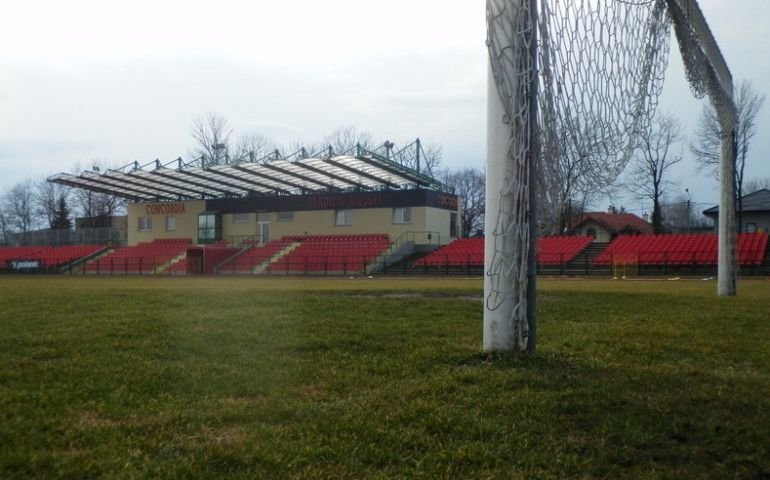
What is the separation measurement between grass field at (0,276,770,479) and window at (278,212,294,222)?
4263 centimetres

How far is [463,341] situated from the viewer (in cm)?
684

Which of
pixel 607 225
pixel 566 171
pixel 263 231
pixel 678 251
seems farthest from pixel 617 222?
pixel 566 171

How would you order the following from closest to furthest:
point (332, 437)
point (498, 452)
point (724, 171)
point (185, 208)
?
point (498, 452) → point (332, 437) → point (724, 171) → point (185, 208)

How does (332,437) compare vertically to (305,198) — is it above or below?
below

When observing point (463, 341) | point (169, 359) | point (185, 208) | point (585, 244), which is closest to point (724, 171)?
point (463, 341)

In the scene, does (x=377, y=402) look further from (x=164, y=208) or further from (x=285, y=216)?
(x=164, y=208)

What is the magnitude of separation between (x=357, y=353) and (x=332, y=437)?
263cm

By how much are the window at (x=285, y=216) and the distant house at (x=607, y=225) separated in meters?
26.9

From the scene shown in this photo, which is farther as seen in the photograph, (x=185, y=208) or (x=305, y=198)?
(x=185, y=208)

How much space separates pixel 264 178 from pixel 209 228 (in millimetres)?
11530

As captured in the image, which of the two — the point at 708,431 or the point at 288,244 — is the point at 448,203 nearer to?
the point at 288,244

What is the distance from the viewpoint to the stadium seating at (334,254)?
131 feet

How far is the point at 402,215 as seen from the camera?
4644 cm

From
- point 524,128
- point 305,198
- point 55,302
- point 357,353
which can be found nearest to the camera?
point 524,128
